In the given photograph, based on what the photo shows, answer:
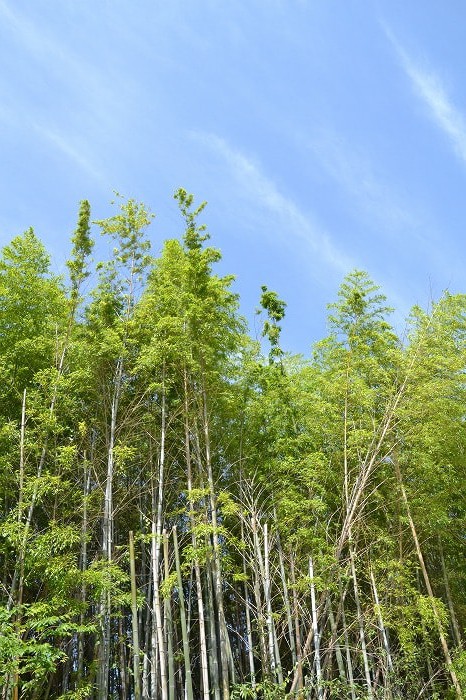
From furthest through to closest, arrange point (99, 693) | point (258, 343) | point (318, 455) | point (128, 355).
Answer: point (258, 343), point (128, 355), point (318, 455), point (99, 693)

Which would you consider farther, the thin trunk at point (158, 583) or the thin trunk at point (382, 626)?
the thin trunk at point (382, 626)

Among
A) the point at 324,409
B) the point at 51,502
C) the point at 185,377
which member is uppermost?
the point at 185,377

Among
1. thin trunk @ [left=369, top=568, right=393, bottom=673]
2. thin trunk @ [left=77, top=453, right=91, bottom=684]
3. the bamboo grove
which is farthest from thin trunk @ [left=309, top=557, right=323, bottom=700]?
thin trunk @ [left=77, top=453, right=91, bottom=684]

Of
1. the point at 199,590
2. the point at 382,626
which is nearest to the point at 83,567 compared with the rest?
the point at 199,590

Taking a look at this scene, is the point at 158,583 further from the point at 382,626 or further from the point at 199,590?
the point at 382,626

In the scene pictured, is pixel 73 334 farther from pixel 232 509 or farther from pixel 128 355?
pixel 232 509

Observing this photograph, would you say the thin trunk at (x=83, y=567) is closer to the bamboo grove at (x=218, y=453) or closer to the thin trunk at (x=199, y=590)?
the bamboo grove at (x=218, y=453)

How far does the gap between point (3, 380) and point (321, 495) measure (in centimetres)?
446

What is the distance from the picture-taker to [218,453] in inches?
320

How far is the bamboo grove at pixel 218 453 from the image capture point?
21.5ft

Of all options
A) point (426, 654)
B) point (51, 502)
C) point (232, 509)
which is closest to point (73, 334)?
point (51, 502)

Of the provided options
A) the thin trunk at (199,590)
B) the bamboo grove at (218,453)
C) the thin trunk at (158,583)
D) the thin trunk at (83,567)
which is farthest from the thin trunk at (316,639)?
the thin trunk at (83,567)

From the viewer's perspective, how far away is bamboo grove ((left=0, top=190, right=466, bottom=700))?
6543 millimetres

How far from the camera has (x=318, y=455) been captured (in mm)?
7152
